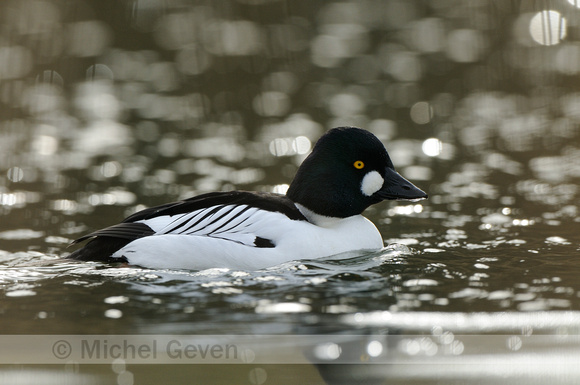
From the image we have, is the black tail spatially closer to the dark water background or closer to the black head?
the dark water background

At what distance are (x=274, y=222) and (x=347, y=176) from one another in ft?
2.96

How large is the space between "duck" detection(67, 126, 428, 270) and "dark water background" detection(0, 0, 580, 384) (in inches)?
6.4

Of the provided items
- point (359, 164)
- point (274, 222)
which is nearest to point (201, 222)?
point (274, 222)

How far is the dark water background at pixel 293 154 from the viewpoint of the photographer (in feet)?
20.2

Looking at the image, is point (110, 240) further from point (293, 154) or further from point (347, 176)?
point (293, 154)

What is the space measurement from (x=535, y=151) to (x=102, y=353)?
755cm

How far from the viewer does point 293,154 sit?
11695mm

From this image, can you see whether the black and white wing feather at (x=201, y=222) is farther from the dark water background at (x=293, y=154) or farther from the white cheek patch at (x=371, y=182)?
the white cheek patch at (x=371, y=182)

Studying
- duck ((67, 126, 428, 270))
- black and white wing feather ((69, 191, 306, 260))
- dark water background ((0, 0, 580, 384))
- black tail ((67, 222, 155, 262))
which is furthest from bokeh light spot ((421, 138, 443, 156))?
black tail ((67, 222, 155, 262))

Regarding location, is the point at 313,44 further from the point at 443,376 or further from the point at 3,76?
the point at 443,376

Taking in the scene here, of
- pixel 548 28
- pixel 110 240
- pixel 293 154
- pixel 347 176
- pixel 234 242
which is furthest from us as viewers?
pixel 548 28

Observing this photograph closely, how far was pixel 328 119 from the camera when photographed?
13.0 m

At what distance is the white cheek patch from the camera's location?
786 cm

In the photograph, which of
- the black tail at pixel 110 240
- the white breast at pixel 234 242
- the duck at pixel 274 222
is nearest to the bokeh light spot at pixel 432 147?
the duck at pixel 274 222
